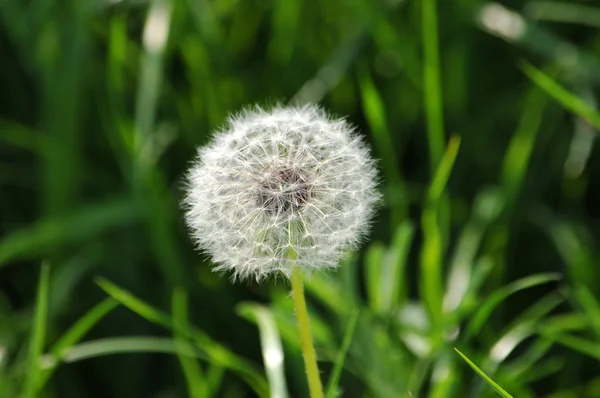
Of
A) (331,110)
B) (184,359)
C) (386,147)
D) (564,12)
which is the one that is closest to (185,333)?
(184,359)

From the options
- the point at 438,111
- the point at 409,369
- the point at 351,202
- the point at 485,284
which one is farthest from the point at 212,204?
the point at 485,284

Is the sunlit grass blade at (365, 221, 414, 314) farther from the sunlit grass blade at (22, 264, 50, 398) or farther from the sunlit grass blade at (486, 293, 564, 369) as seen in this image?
the sunlit grass blade at (22, 264, 50, 398)

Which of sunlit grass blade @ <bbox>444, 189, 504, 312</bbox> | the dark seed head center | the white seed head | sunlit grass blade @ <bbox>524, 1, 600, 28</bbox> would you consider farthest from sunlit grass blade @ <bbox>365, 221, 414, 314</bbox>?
sunlit grass blade @ <bbox>524, 1, 600, 28</bbox>

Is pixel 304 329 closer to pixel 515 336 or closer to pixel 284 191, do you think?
pixel 284 191

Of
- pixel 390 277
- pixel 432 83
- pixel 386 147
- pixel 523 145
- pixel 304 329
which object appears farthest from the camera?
pixel 523 145

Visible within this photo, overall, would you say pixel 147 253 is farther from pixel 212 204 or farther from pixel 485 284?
pixel 212 204

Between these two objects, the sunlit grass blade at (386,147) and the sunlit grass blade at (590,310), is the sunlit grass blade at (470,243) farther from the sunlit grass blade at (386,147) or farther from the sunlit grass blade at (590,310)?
the sunlit grass blade at (590,310)
